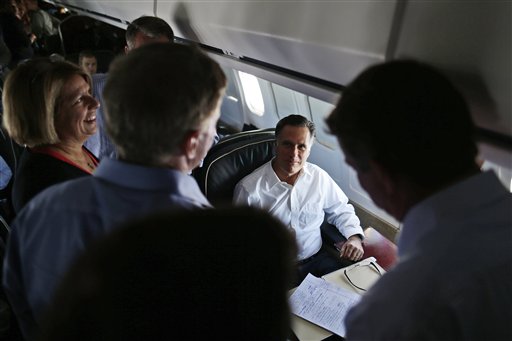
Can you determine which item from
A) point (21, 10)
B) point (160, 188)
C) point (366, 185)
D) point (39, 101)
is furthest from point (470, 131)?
point (21, 10)

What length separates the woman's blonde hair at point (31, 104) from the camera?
4.50 ft

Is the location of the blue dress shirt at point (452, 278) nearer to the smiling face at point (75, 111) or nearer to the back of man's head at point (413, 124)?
the back of man's head at point (413, 124)

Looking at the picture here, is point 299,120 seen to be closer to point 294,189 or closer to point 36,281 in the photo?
→ point 294,189

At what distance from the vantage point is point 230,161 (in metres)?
2.47

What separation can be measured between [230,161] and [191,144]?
5.25 ft

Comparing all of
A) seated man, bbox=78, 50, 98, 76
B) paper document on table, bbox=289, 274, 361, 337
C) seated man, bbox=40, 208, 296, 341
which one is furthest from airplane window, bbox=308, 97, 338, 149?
seated man, bbox=40, 208, 296, 341

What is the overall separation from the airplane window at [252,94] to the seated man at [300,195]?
217cm

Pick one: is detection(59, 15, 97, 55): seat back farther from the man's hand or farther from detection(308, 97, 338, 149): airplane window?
the man's hand

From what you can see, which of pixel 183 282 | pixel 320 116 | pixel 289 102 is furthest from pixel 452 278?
pixel 289 102

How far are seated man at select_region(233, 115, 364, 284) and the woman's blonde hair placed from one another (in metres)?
1.28

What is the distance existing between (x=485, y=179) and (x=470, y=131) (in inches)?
3.7

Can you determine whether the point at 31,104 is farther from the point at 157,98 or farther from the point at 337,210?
the point at 337,210

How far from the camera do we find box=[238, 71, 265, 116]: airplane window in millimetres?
4531

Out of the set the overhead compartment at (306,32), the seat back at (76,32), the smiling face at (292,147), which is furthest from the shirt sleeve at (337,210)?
the seat back at (76,32)
